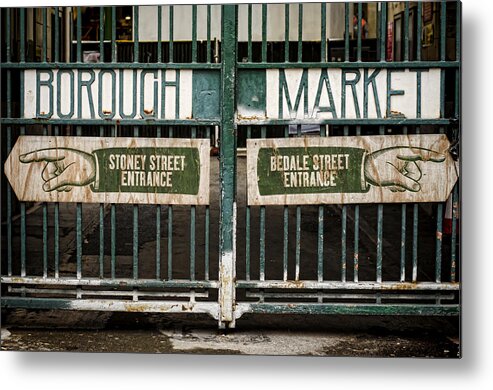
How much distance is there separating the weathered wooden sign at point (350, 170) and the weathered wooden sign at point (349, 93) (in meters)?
0.15

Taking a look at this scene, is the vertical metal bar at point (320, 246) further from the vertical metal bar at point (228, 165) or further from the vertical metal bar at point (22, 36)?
the vertical metal bar at point (22, 36)

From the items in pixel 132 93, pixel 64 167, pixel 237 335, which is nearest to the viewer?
pixel 132 93

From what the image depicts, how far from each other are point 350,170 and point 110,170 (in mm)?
1394

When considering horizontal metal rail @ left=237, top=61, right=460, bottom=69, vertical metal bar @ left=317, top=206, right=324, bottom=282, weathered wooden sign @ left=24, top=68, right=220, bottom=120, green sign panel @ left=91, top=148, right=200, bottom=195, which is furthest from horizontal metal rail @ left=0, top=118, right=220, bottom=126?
vertical metal bar @ left=317, top=206, right=324, bottom=282

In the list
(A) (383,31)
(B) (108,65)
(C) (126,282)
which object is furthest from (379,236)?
(B) (108,65)

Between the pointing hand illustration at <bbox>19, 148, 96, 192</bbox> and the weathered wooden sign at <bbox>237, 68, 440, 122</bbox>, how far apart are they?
3.55 ft

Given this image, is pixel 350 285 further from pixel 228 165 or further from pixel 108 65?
pixel 108 65

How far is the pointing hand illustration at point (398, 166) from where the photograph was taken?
14.1ft

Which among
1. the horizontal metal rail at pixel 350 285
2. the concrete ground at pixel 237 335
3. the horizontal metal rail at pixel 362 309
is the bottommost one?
the concrete ground at pixel 237 335

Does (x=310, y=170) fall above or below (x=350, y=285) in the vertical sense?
above

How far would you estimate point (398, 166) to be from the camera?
4320mm

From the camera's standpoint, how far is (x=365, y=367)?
411 cm

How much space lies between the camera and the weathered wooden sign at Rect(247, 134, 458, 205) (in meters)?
4.29

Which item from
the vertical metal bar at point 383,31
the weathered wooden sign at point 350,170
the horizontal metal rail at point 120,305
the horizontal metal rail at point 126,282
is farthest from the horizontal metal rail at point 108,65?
the horizontal metal rail at point 120,305
